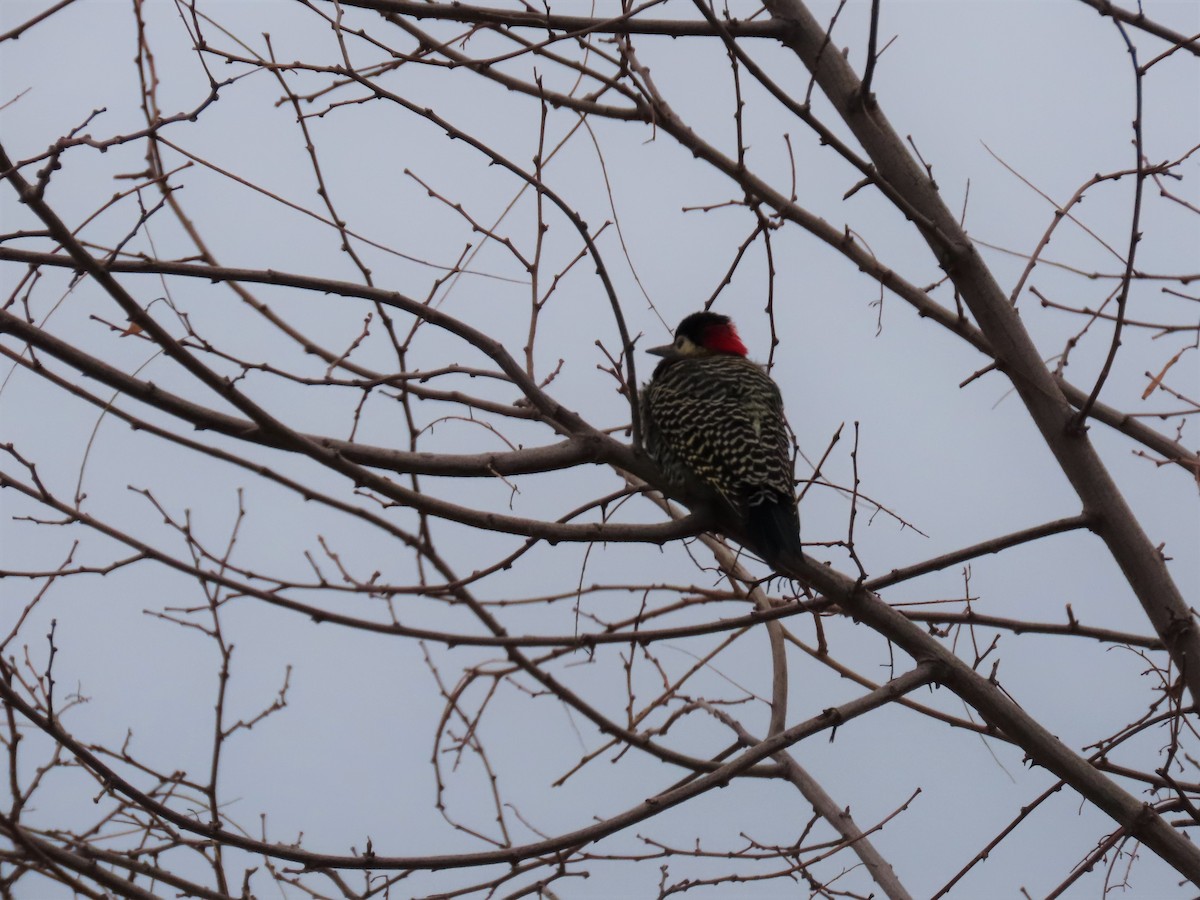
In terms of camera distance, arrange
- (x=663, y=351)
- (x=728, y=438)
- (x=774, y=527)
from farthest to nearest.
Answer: (x=663, y=351)
(x=728, y=438)
(x=774, y=527)

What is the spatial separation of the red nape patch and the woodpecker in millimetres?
245

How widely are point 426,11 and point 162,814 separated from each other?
249 centimetres


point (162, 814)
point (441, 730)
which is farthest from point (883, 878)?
point (162, 814)

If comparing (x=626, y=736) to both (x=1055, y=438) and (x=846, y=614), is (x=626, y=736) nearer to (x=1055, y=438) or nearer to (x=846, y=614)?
(x=846, y=614)

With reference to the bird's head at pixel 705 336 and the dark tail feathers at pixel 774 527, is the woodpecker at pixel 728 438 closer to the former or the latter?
the dark tail feathers at pixel 774 527

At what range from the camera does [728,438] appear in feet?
15.1

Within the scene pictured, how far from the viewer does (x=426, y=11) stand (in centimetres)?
398

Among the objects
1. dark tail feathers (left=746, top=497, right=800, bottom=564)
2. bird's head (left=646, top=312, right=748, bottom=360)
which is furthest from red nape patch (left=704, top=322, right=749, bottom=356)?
dark tail feathers (left=746, top=497, right=800, bottom=564)

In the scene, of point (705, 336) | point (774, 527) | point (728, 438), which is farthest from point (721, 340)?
point (774, 527)

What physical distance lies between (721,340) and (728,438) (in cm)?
192

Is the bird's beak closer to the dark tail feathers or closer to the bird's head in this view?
the bird's head

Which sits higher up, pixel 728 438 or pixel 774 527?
pixel 728 438

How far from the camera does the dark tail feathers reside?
13.3ft

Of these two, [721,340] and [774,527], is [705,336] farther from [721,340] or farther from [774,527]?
[774,527]
